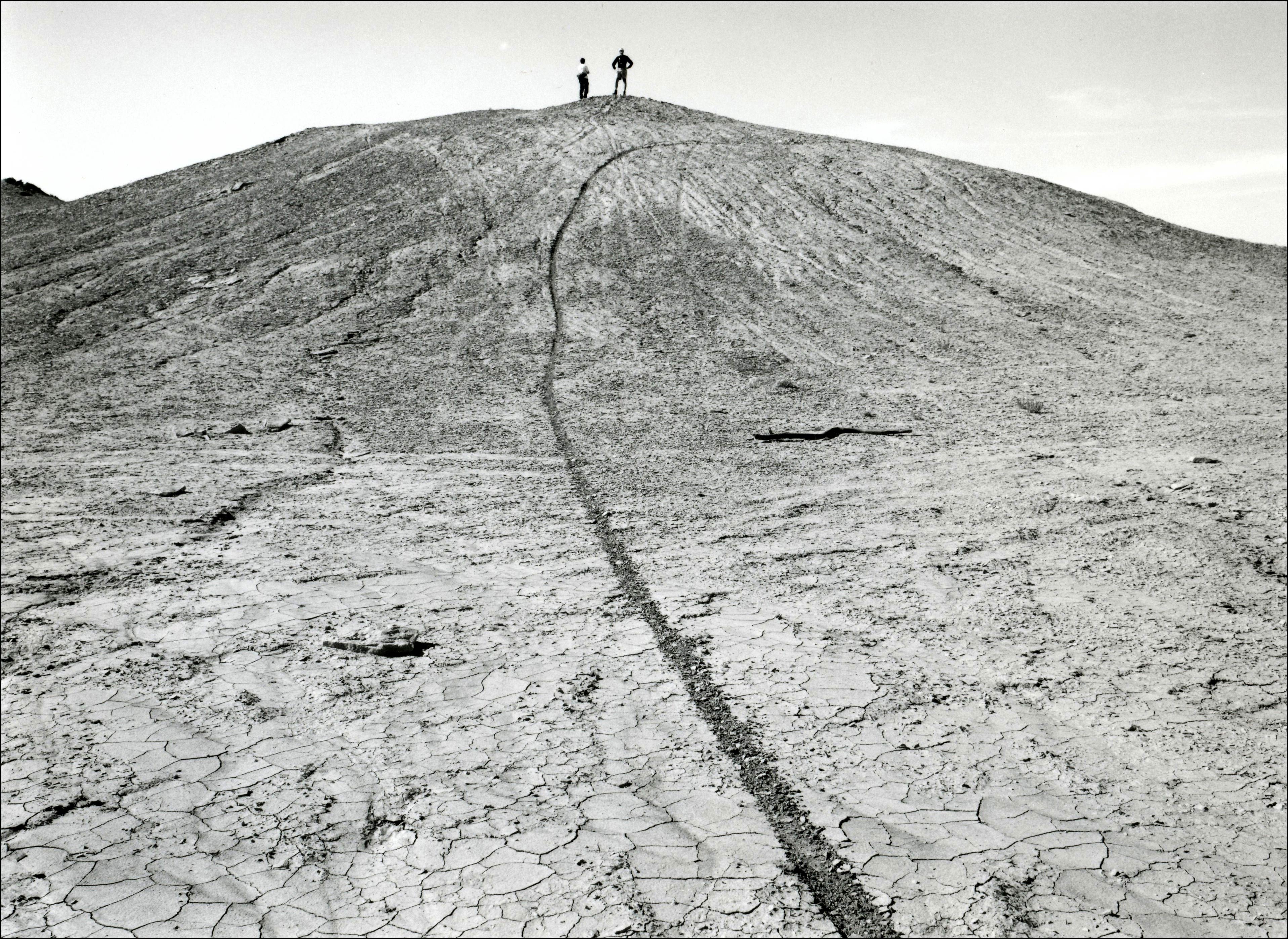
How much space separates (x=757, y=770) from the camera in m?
4.16

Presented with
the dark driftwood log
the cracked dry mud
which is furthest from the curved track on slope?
the dark driftwood log

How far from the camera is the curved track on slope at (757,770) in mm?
3387

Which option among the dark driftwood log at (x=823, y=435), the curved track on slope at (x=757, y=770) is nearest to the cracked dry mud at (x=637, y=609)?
the curved track on slope at (x=757, y=770)

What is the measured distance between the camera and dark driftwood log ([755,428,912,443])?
31.5 ft

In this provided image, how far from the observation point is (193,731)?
4430 mm

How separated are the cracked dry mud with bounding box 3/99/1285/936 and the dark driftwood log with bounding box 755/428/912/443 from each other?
0.59 ft

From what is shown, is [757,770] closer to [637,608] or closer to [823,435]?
[637,608]

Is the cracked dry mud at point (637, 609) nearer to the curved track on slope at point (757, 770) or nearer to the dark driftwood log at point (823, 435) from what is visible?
the curved track on slope at point (757, 770)

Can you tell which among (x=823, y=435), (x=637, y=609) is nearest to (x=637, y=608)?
(x=637, y=609)

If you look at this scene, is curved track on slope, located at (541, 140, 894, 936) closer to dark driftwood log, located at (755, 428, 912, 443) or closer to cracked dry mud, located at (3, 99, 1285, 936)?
cracked dry mud, located at (3, 99, 1285, 936)

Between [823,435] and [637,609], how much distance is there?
14.4ft

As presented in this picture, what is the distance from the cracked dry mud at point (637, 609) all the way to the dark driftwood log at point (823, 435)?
18cm

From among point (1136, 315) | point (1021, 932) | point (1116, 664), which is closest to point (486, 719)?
point (1021, 932)

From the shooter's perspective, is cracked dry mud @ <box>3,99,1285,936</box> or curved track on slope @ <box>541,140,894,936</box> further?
cracked dry mud @ <box>3,99,1285,936</box>
